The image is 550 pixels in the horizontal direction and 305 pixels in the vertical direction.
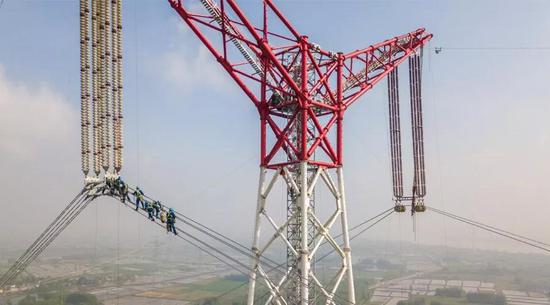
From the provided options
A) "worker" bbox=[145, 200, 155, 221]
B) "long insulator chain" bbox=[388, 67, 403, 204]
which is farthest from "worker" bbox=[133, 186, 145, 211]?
"long insulator chain" bbox=[388, 67, 403, 204]

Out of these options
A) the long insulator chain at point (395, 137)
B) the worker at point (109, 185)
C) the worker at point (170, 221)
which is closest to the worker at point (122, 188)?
the worker at point (109, 185)

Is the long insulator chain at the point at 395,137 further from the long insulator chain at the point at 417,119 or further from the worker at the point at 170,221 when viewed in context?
the worker at the point at 170,221

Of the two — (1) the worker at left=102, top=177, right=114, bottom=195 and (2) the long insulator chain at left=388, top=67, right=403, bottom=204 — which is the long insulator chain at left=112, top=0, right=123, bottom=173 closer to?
(1) the worker at left=102, top=177, right=114, bottom=195

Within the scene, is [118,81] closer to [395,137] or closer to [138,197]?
[138,197]

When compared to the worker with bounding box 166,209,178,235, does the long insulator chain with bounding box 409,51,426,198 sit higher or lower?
higher

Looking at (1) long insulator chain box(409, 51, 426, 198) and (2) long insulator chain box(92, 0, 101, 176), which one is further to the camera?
(1) long insulator chain box(409, 51, 426, 198)

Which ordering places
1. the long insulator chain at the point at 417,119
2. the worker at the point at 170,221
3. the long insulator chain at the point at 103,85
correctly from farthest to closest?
the long insulator chain at the point at 417,119 → the worker at the point at 170,221 → the long insulator chain at the point at 103,85

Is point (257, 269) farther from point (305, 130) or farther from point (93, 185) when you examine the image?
point (93, 185)

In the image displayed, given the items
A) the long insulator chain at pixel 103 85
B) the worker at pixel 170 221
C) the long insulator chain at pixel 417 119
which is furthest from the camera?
the long insulator chain at pixel 417 119

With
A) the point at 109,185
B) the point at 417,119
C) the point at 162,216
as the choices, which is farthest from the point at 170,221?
the point at 417,119
